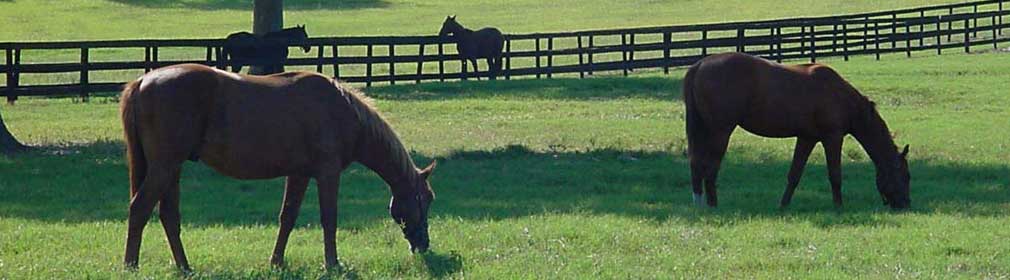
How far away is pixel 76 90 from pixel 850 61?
19704 mm

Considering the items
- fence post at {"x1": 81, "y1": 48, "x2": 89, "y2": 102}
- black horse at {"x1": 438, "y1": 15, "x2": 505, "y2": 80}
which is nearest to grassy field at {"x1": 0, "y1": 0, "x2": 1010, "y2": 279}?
fence post at {"x1": 81, "y1": 48, "x2": 89, "y2": 102}

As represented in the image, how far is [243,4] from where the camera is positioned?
65500 millimetres

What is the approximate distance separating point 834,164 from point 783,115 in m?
0.65

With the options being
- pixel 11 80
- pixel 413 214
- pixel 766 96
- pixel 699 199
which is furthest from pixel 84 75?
pixel 413 214

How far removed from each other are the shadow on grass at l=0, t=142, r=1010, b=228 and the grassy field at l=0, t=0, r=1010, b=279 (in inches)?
1.3

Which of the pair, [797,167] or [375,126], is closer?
[375,126]

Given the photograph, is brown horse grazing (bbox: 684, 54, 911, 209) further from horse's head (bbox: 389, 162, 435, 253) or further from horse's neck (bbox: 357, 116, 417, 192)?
horse's neck (bbox: 357, 116, 417, 192)

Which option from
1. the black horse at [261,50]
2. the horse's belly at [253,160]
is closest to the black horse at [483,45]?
the black horse at [261,50]

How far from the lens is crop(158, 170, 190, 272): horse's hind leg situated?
8.59 meters

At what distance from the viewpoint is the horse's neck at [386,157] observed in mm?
9133

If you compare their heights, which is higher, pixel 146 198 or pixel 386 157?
pixel 386 157

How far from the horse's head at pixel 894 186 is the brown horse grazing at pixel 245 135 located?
525 cm

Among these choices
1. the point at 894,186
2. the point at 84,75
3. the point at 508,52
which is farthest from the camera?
the point at 508,52

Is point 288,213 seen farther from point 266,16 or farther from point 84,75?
point 266,16
